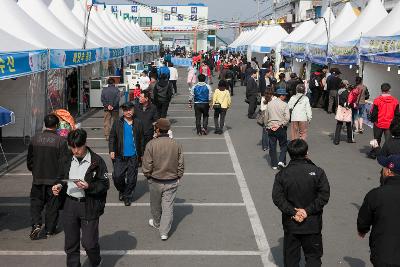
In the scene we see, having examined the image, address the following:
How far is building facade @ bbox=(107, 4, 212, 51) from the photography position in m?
82.7

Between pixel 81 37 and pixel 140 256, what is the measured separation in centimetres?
1390

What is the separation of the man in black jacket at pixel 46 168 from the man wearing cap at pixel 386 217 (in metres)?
3.89

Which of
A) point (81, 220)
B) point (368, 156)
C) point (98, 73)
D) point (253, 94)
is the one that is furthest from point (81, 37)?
point (81, 220)

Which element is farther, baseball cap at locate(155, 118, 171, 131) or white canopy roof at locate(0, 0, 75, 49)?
white canopy roof at locate(0, 0, 75, 49)

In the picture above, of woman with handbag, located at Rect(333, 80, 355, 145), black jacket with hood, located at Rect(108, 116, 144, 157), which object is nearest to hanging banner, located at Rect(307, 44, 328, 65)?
woman with handbag, located at Rect(333, 80, 355, 145)

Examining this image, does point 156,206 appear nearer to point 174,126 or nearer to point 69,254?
point 69,254

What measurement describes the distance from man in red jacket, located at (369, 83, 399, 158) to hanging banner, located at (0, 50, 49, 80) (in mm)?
7770

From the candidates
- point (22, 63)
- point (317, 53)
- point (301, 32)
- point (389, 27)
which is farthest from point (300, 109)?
point (301, 32)

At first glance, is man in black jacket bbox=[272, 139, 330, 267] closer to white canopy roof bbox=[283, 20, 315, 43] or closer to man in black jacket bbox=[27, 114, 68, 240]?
man in black jacket bbox=[27, 114, 68, 240]

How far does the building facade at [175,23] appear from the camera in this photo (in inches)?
3255

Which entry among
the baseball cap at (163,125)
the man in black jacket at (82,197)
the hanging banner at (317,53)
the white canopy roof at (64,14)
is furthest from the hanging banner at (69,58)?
the hanging banner at (317,53)

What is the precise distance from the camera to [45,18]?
1639 centimetres

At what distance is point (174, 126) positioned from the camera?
16.4m

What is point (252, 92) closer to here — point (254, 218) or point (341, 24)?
point (341, 24)
